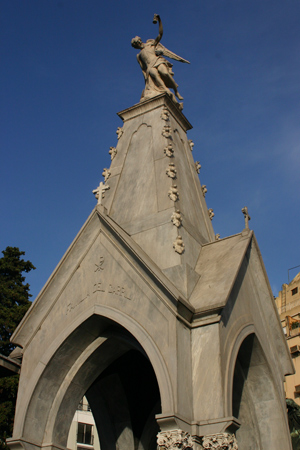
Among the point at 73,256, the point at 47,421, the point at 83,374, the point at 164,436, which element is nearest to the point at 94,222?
the point at 73,256

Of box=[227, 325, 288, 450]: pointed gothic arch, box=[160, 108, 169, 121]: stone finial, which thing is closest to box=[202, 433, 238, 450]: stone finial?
box=[227, 325, 288, 450]: pointed gothic arch

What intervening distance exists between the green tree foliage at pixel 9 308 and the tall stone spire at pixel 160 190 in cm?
1083

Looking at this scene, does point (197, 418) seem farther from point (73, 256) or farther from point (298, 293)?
point (298, 293)

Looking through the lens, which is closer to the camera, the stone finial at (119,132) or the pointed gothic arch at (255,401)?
the pointed gothic arch at (255,401)

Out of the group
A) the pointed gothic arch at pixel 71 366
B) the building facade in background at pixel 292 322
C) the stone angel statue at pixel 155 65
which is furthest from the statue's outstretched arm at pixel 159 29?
the building facade in background at pixel 292 322

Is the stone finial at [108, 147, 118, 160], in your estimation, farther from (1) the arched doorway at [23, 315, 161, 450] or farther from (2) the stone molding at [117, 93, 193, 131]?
(1) the arched doorway at [23, 315, 161, 450]

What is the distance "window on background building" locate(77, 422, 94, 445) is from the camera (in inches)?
1506

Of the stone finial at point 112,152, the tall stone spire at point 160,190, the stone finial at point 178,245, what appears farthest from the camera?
the stone finial at point 112,152

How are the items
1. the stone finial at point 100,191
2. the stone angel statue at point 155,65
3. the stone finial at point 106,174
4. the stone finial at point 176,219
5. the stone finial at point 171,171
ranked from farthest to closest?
the stone angel statue at point 155,65
the stone finial at point 106,174
the stone finial at point 171,171
the stone finial at point 100,191
the stone finial at point 176,219

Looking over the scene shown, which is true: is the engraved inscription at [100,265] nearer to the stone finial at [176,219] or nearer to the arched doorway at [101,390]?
the arched doorway at [101,390]

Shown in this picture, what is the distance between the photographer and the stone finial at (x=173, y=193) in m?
14.3

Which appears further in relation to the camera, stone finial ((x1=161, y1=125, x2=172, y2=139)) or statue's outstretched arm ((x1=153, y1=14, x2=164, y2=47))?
statue's outstretched arm ((x1=153, y1=14, x2=164, y2=47))

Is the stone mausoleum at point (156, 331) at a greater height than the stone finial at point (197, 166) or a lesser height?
lesser

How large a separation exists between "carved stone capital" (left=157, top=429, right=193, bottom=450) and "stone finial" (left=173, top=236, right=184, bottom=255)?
4331mm
